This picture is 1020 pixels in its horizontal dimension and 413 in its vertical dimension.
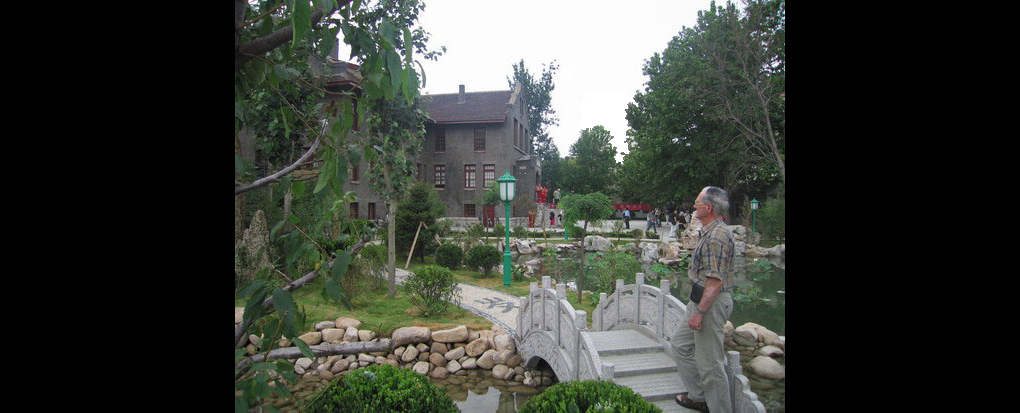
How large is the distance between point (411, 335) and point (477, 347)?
105cm

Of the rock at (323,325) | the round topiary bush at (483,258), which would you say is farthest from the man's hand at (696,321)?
the round topiary bush at (483,258)

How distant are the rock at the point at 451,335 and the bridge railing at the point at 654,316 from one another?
83.2 inches

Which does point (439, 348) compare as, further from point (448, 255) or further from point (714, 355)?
point (448, 255)

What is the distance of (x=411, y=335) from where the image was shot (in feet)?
24.5

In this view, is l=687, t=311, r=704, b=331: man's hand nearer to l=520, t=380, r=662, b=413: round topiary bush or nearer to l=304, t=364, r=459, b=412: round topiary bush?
l=520, t=380, r=662, b=413: round topiary bush

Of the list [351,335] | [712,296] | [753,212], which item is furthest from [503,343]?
[753,212]

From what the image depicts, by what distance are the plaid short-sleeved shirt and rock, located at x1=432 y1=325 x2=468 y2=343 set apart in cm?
473

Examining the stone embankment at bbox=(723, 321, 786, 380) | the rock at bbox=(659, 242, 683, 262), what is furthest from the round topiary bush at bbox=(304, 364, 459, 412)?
the rock at bbox=(659, 242, 683, 262)

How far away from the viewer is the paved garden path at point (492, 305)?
8578mm

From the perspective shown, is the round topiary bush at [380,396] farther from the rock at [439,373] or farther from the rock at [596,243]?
the rock at [596,243]

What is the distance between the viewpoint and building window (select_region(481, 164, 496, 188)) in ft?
96.7

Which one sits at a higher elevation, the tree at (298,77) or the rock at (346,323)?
the tree at (298,77)

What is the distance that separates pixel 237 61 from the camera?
4.47 feet

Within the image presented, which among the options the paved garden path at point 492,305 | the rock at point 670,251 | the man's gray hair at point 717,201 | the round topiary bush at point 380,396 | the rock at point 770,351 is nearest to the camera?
the round topiary bush at point 380,396
